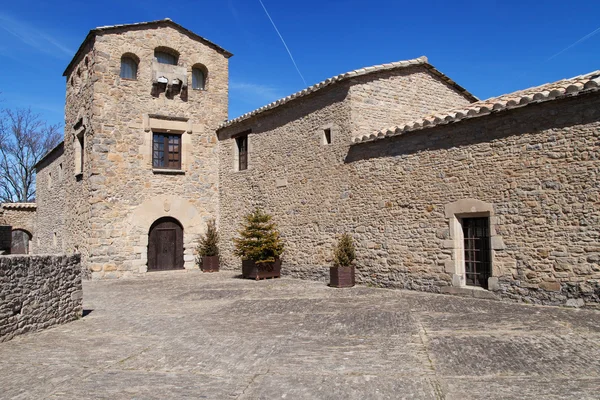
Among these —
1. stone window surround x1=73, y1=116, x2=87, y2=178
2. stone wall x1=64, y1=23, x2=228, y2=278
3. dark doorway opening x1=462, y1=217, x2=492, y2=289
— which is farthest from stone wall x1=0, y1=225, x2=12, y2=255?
dark doorway opening x1=462, y1=217, x2=492, y2=289

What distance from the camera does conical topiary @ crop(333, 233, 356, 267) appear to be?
10273mm

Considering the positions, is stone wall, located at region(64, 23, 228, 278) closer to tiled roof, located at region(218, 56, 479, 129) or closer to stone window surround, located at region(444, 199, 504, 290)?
tiled roof, located at region(218, 56, 479, 129)

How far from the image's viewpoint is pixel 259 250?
1182cm

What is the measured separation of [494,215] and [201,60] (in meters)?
10.7

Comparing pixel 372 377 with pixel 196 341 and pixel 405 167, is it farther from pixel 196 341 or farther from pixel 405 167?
pixel 405 167

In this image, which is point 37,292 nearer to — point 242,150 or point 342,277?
point 342,277

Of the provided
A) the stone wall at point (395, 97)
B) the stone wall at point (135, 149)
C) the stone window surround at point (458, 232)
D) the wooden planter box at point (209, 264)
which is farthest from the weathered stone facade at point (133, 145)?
the stone window surround at point (458, 232)

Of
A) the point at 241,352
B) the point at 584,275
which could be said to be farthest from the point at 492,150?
the point at 241,352

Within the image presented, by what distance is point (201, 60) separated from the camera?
15.1 m

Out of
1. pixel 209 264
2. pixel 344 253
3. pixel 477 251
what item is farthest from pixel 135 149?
pixel 477 251

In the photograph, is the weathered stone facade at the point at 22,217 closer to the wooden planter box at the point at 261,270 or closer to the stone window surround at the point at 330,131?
the wooden planter box at the point at 261,270

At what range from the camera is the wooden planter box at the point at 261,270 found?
1195 cm

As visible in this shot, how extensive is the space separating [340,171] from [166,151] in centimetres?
617

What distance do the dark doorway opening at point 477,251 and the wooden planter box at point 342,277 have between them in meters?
2.48
